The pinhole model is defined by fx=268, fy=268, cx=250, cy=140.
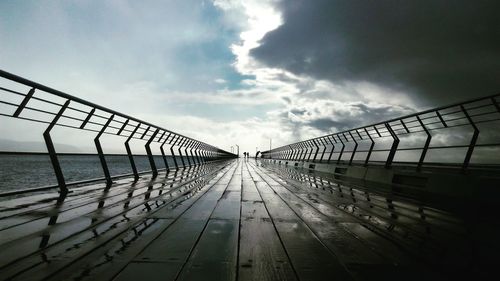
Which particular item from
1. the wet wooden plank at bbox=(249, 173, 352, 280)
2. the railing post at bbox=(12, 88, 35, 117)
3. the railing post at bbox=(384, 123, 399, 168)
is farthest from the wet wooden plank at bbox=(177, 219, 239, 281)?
the railing post at bbox=(384, 123, 399, 168)

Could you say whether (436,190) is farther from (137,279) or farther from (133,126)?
(133,126)

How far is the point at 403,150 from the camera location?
799cm

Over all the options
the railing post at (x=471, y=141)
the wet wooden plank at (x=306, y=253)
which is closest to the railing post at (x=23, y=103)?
the wet wooden plank at (x=306, y=253)

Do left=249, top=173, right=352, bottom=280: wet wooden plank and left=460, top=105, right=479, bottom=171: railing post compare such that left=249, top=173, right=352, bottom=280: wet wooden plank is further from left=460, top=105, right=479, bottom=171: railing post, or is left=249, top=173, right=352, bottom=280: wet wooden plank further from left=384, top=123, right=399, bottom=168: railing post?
left=384, top=123, right=399, bottom=168: railing post

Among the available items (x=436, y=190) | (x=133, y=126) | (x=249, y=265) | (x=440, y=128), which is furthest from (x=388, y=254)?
(x=133, y=126)

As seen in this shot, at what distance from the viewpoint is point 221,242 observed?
2350mm

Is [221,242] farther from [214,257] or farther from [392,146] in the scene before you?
[392,146]

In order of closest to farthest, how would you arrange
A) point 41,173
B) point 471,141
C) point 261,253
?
point 261,253 → point 471,141 → point 41,173

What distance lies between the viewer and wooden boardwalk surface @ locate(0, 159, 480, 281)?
176 cm

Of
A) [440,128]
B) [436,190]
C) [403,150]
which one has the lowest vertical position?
[436,190]

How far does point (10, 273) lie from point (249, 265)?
1.46m

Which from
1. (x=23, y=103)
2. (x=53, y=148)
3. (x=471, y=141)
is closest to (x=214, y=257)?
(x=23, y=103)

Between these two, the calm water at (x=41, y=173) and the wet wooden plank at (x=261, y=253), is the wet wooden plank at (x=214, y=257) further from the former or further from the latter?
the calm water at (x=41, y=173)

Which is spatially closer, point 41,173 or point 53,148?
point 53,148
